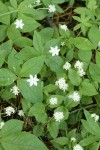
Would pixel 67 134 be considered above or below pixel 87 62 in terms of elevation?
below

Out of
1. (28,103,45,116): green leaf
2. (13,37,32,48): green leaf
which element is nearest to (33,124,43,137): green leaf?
(28,103,45,116): green leaf

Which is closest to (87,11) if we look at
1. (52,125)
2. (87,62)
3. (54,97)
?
(87,62)

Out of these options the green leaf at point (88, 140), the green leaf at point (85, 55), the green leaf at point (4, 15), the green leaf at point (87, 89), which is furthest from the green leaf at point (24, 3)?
the green leaf at point (88, 140)

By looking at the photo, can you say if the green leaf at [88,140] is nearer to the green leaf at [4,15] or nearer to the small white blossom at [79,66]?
the small white blossom at [79,66]

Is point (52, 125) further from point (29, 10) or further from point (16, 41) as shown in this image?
point (29, 10)

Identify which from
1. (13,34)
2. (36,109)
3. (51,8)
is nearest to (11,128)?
(36,109)

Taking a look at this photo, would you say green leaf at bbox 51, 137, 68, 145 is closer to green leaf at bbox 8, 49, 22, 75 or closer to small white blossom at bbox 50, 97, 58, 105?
small white blossom at bbox 50, 97, 58, 105
